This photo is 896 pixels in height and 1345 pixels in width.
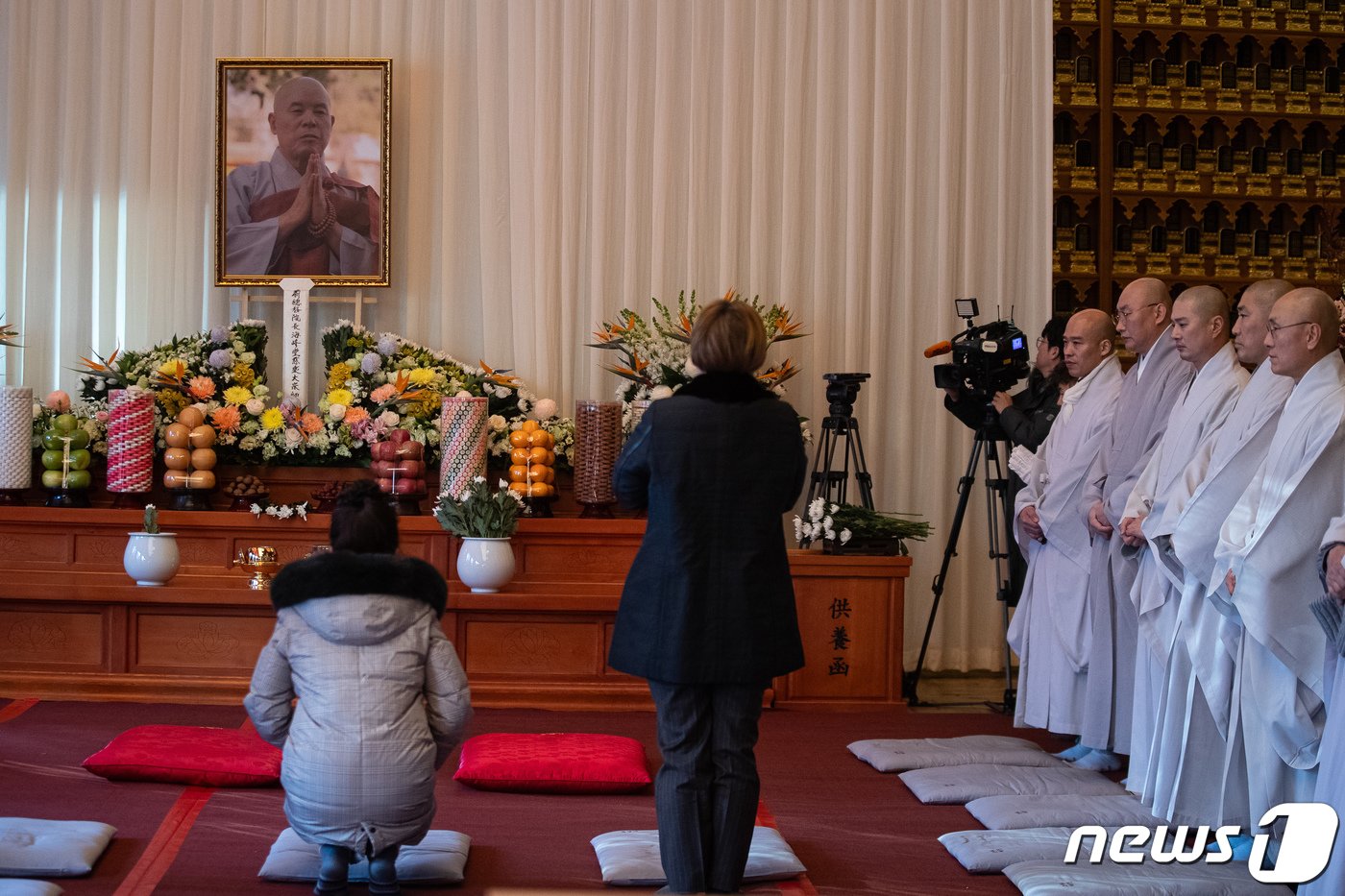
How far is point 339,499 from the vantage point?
9.02 ft

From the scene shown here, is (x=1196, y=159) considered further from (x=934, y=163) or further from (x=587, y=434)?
(x=587, y=434)

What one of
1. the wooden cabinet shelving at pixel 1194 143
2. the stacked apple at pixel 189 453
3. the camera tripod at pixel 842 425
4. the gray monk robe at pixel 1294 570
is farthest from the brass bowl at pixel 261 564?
the wooden cabinet shelving at pixel 1194 143

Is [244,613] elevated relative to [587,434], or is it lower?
lower

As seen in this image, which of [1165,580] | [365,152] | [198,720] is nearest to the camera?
[1165,580]

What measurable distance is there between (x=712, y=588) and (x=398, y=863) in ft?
3.14

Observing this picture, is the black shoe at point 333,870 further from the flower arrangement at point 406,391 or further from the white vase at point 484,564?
the flower arrangement at point 406,391

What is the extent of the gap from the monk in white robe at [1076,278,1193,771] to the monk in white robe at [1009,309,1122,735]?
2.7 inches

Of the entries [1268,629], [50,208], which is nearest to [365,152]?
[50,208]

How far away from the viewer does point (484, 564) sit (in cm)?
482

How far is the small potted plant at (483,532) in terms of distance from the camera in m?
4.83

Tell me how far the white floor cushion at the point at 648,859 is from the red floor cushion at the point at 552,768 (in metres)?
0.45

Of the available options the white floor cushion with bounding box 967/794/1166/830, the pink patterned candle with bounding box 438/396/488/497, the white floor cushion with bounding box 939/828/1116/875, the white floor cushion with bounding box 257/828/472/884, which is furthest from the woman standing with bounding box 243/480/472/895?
the pink patterned candle with bounding box 438/396/488/497

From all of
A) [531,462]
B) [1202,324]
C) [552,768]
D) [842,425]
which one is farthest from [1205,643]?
[531,462]

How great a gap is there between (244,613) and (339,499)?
229cm
